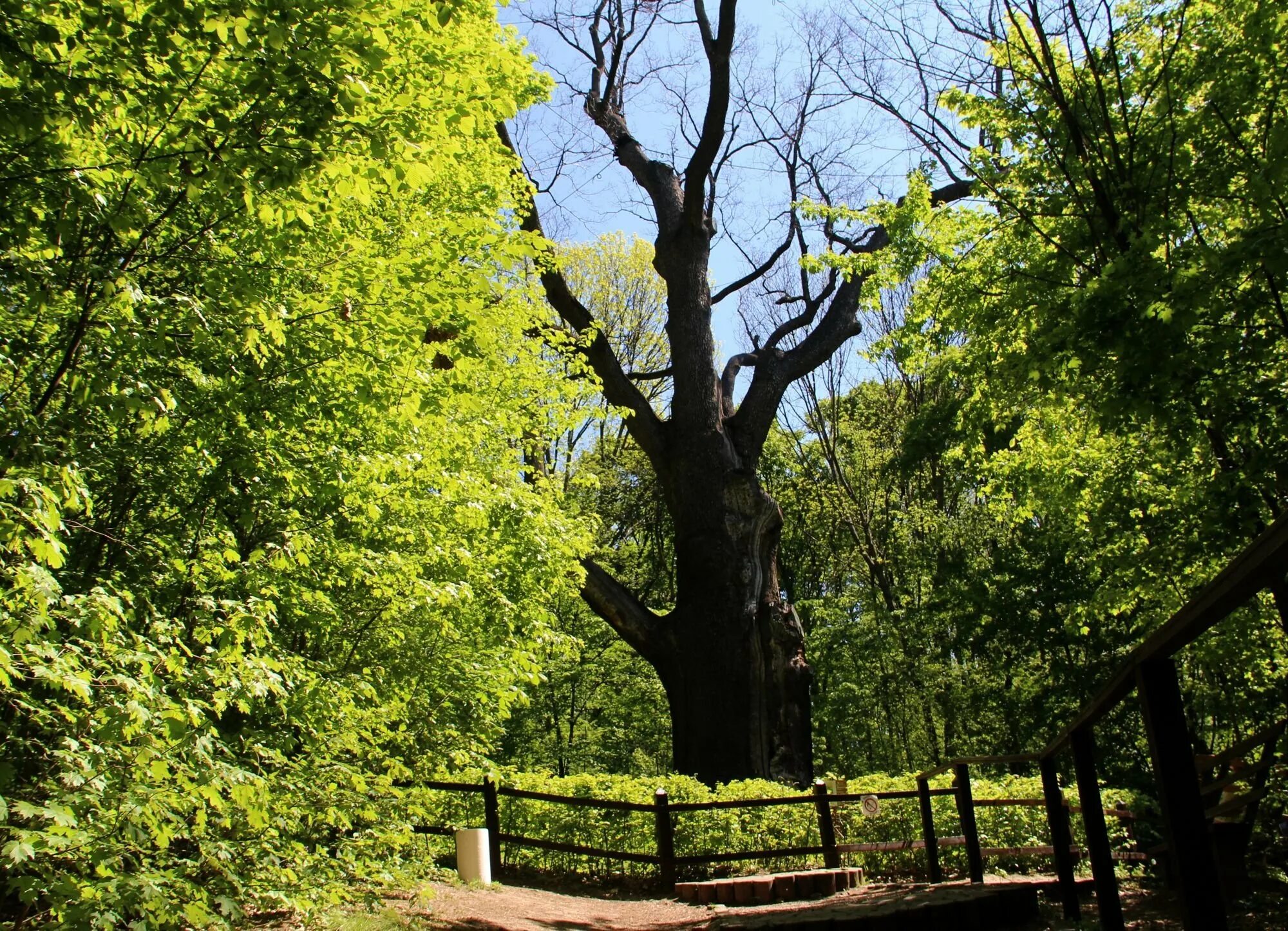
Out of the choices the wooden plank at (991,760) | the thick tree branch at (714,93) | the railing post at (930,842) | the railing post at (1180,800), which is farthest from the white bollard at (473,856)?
the thick tree branch at (714,93)

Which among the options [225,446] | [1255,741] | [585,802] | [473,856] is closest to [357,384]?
[225,446]

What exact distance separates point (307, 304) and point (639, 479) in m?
21.1

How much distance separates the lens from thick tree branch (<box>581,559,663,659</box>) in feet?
45.6

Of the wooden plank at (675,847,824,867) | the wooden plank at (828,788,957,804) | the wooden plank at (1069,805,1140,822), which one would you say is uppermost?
the wooden plank at (828,788,957,804)

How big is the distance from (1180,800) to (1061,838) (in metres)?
3.57

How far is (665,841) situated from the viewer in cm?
1090

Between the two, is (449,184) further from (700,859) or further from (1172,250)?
(700,859)

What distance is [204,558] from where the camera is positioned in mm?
4805

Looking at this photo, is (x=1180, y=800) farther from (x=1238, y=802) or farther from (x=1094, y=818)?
(x=1238, y=802)

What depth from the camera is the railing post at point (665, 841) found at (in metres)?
10.8

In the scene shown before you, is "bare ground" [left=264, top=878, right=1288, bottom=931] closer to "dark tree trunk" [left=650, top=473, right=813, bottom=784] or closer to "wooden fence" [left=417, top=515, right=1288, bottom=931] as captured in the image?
"wooden fence" [left=417, top=515, right=1288, bottom=931]

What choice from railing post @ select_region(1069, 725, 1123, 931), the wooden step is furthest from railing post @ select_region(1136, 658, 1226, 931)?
the wooden step

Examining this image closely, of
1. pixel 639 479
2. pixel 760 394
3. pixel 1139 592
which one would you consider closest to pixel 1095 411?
pixel 1139 592

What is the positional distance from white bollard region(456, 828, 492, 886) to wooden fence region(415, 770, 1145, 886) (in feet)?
1.32
